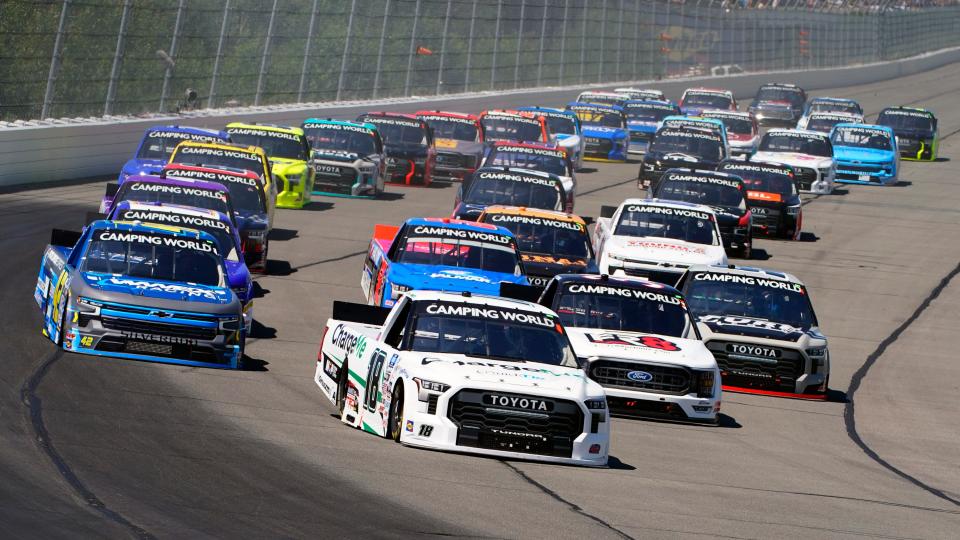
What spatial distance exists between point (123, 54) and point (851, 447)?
22770 millimetres

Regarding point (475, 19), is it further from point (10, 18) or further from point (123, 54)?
point (10, 18)

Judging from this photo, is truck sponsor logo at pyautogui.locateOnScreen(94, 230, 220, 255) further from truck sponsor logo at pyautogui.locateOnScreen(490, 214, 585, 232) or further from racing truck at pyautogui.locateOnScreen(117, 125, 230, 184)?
racing truck at pyautogui.locateOnScreen(117, 125, 230, 184)

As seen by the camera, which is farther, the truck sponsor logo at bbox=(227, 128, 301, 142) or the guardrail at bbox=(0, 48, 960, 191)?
the truck sponsor logo at bbox=(227, 128, 301, 142)

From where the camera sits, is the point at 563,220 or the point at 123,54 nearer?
the point at 563,220

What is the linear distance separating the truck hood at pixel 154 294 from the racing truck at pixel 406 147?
22.1 metres

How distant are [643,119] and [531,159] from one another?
791 inches

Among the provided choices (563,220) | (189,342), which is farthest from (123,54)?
(189,342)

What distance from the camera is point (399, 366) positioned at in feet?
45.2

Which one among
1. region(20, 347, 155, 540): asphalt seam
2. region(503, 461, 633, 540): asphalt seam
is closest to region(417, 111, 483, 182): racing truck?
region(20, 347, 155, 540): asphalt seam

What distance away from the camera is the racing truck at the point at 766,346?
19.2 meters

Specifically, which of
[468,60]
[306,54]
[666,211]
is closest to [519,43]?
[468,60]

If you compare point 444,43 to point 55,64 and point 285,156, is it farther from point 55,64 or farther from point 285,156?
point 55,64

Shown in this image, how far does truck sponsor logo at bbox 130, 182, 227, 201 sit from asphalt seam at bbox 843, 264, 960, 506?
873cm

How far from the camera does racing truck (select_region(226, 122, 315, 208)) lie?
32719 mm
